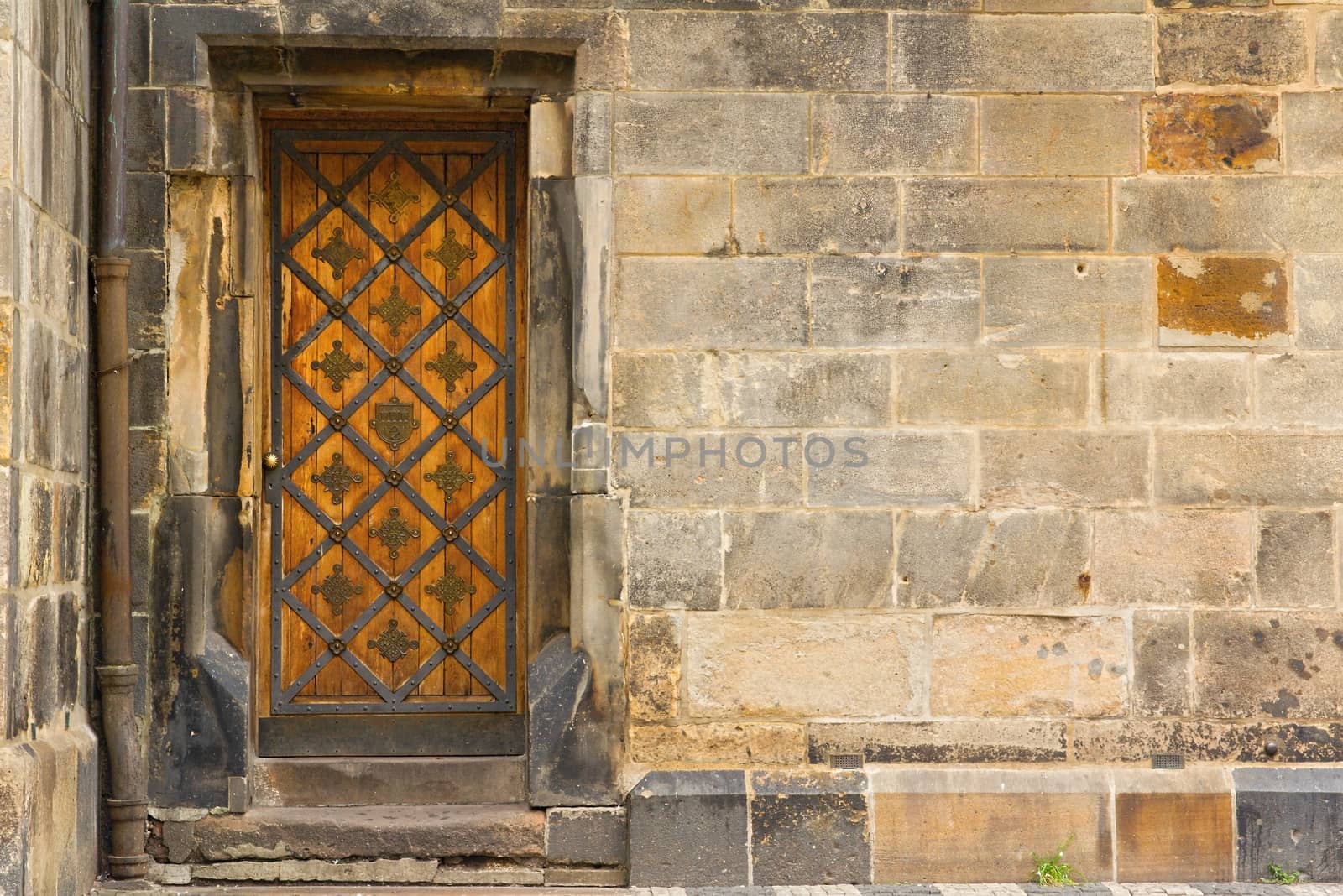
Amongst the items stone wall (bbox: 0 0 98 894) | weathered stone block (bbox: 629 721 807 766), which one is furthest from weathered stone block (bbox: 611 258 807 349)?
stone wall (bbox: 0 0 98 894)

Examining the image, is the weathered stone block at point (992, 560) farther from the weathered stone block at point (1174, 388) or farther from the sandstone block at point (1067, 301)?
the sandstone block at point (1067, 301)

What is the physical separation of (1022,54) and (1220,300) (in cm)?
112

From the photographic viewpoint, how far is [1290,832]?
4.83 meters

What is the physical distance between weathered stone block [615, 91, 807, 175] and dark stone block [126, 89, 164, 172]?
1.58 m

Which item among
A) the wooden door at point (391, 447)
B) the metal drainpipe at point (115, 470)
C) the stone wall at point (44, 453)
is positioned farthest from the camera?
the wooden door at point (391, 447)

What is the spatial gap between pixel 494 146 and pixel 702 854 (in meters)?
2.67

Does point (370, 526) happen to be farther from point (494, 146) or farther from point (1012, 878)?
point (1012, 878)

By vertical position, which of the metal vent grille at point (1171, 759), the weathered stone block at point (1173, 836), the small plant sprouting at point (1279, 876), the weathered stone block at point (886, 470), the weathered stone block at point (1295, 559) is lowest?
the small plant sprouting at point (1279, 876)

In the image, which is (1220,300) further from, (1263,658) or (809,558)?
(809,558)

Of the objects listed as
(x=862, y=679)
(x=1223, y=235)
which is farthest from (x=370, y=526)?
(x=1223, y=235)

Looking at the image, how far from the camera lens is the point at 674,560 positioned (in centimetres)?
486

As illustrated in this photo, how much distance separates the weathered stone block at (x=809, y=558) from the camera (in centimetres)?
487

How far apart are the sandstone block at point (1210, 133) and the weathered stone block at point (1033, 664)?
1.69 metres

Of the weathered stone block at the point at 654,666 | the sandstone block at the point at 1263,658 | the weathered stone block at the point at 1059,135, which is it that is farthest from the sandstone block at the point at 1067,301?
the weathered stone block at the point at 654,666
